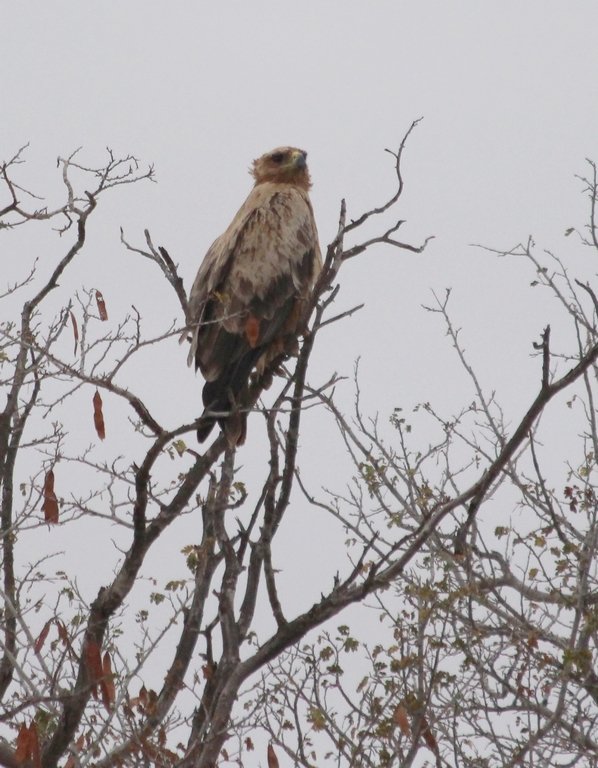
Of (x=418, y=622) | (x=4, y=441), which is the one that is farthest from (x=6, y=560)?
(x=418, y=622)

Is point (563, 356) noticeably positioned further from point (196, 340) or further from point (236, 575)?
point (236, 575)

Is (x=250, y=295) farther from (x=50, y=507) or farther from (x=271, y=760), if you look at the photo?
(x=271, y=760)

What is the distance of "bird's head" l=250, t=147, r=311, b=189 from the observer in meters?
8.21

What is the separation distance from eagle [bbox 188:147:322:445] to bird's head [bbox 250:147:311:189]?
0.40m

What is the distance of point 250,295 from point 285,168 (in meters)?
1.80

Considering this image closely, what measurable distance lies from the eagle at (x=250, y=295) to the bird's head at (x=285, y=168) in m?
0.40

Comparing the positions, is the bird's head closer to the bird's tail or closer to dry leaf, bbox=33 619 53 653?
the bird's tail

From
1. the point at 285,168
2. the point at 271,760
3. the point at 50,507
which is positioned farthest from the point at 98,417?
the point at 285,168

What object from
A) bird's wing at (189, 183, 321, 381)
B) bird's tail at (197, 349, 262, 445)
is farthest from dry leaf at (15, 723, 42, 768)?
bird's wing at (189, 183, 321, 381)

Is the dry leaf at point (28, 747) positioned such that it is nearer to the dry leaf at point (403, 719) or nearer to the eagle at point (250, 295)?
the dry leaf at point (403, 719)

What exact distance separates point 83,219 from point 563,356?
356 centimetres

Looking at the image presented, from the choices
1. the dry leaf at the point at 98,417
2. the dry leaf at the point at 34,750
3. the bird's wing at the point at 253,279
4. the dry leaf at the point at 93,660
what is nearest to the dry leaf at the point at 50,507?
the dry leaf at the point at 98,417

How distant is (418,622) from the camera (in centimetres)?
633

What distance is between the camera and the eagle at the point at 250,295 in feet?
20.9
